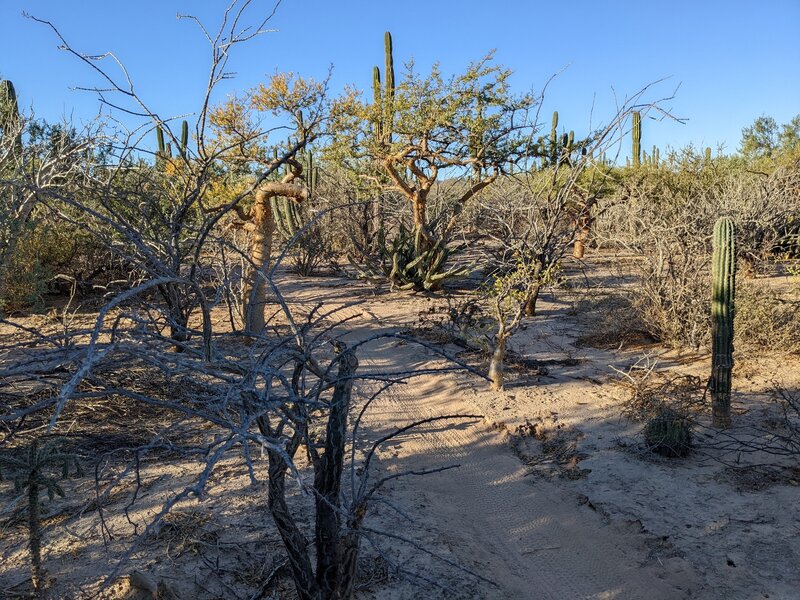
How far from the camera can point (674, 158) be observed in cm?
1667

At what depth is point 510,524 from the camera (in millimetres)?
4406

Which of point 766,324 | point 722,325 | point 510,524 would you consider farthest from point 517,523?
point 766,324

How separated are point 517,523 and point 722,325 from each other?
2.77 metres

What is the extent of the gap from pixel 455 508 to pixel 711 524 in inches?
65.5

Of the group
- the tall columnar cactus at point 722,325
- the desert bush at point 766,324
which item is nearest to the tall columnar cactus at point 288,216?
the desert bush at point 766,324

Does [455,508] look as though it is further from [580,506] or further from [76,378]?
[76,378]

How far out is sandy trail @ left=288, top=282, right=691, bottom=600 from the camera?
3.67 m

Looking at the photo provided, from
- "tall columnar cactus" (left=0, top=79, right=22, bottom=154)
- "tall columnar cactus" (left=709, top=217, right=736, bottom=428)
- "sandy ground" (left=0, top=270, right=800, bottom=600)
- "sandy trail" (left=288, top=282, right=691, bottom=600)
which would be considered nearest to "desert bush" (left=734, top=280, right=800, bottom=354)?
"sandy ground" (left=0, top=270, right=800, bottom=600)

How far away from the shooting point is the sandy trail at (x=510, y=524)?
12.1 feet

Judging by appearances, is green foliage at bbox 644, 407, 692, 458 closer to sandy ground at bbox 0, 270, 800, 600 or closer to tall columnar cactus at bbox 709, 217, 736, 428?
sandy ground at bbox 0, 270, 800, 600

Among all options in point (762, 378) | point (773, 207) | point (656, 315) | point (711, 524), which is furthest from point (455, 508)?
point (773, 207)

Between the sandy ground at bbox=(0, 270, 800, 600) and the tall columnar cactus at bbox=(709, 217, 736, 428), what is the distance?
44 centimetres

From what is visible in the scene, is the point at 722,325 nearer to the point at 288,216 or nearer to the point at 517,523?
the point at 517,523

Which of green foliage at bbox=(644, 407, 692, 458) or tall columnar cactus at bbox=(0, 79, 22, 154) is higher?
tall columnar cactus at bbox=(0, 79, 22, 154)
